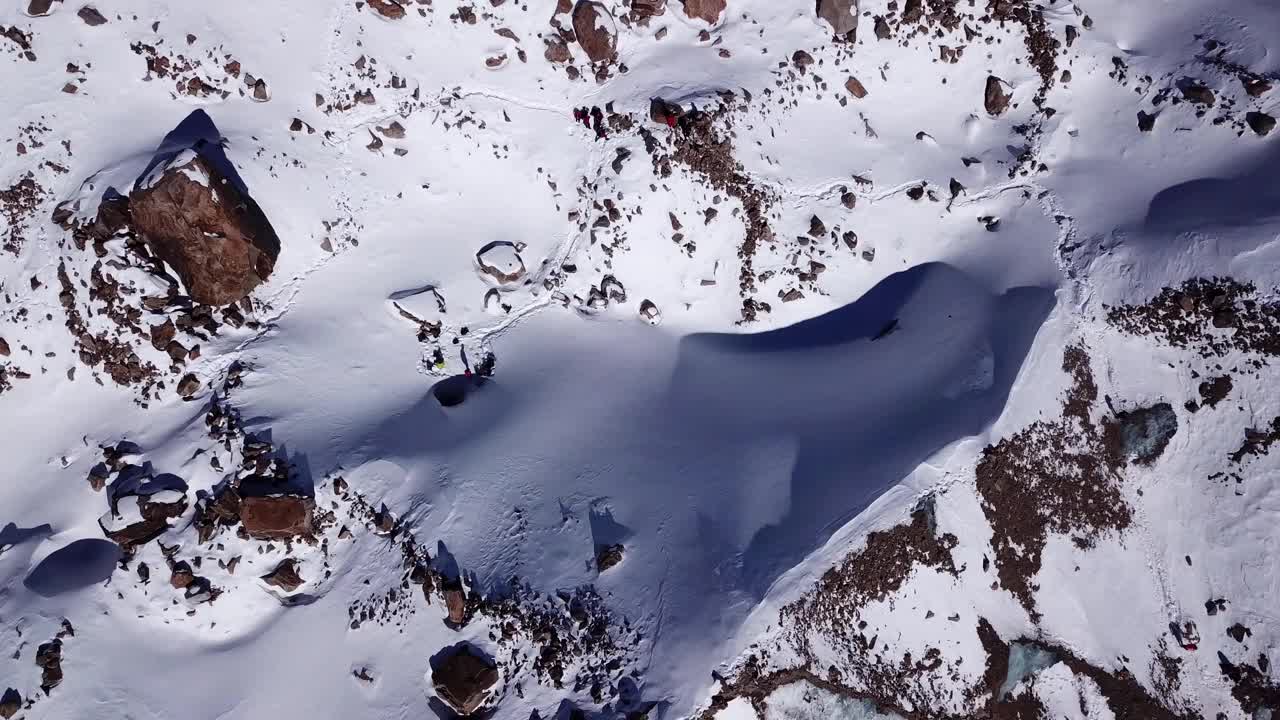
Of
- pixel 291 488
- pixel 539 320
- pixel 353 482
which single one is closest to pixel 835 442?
pixel 539 320

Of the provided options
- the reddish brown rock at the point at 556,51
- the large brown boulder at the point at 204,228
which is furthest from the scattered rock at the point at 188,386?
the reddish brown rock at the point at 556,51

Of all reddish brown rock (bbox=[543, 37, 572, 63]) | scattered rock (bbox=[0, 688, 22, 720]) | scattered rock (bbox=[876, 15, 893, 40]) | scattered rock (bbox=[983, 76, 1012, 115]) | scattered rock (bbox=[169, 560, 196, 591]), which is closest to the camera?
scattered rock (bbox=[0, 688, 22, 720])

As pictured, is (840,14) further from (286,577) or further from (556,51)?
(286,577)

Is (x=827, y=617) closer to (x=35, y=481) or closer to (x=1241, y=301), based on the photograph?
(x=1241, y=301)

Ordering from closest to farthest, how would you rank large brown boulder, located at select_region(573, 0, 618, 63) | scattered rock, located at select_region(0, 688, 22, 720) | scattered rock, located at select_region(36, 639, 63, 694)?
1. scattered rock, located at select_region(0, 688, 22, 720)
2. scattered rock, located at select_region(36, 639, 63, 694)
3. large brown boulder, located at select_region(573, 0, 618, 63)

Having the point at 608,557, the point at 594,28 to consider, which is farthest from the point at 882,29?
the point at 608,557

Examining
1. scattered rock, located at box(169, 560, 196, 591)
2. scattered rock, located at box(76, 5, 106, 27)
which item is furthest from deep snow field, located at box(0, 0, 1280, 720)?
scattered rock, located at box(76, 5, 106, 27)

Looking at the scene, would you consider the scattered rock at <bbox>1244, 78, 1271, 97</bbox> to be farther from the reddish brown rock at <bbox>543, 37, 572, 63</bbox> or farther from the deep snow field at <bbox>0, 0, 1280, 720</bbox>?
the reddish brown rock at <bbox>543, 37, 572, 63</bbox>
